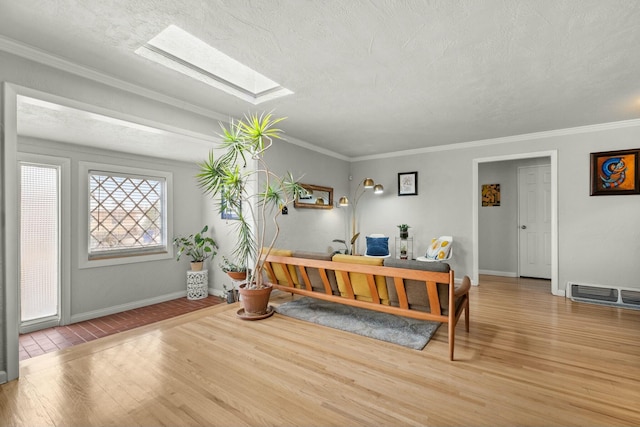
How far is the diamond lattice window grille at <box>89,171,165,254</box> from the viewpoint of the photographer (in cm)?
415

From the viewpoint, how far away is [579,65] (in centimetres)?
246

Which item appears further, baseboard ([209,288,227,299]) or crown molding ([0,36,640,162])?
baseboard ([209,288,227,299])

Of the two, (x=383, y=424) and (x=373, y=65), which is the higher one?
(x=373, y=65)

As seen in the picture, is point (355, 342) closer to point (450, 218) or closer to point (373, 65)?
point (373, 65)

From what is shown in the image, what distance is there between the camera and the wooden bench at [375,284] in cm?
247

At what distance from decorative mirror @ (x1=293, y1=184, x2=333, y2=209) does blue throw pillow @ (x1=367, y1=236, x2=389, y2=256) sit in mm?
1021

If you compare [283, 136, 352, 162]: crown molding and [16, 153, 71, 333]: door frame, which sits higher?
[283, 136, 352, 162]: crown molding

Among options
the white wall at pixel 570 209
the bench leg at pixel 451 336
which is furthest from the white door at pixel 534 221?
the bench leg at pixel 451 336

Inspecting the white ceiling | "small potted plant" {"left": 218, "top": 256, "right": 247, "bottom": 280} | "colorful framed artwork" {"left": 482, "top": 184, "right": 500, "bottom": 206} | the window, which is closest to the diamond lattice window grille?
the window

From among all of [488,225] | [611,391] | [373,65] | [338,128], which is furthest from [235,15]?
[488,225]

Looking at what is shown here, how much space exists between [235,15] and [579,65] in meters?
2.76

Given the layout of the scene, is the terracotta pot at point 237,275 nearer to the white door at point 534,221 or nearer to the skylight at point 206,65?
the skylight at point 206,65

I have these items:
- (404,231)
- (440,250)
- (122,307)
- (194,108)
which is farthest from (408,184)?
(122,307)

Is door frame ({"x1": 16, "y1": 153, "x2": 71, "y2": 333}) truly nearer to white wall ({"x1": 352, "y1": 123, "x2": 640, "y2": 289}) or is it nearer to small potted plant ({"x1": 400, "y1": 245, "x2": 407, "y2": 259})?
small potted plant ({"x1": 400, "y1": 245, "x2": 407, "y2": 259})
